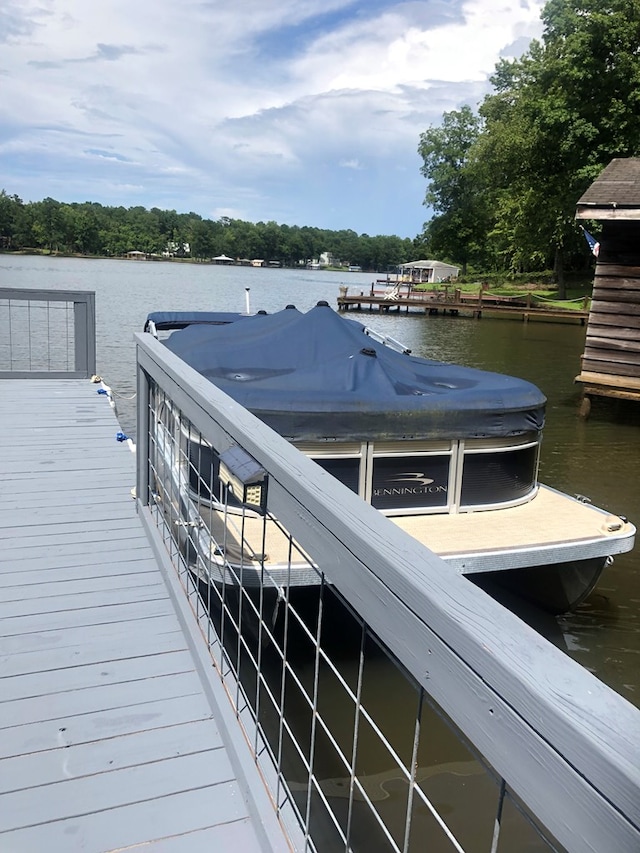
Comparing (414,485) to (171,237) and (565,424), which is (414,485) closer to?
(565,424)

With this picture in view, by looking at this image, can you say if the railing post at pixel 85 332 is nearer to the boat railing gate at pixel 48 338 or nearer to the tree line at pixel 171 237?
the boat railing gate at pixel 48 338

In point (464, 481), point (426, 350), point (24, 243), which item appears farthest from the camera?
point (24, 243)

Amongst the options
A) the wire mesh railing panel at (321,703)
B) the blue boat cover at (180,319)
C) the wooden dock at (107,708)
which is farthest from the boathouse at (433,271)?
the wooden dock at (107,708)

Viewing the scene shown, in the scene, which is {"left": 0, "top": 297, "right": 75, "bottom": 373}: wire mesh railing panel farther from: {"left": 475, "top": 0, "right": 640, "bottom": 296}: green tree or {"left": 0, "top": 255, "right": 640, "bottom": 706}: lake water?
{"left": 475, "top": 0, "right": 640, "bottom": 296}: green tree

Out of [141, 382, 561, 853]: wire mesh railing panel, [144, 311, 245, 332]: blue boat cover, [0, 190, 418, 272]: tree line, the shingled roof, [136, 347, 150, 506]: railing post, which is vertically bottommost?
[141, 382, 561, 853]: wire mesh railing panel

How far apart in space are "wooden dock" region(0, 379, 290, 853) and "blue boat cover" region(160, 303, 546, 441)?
1445 millimetres

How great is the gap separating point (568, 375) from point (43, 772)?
19484 millimetres

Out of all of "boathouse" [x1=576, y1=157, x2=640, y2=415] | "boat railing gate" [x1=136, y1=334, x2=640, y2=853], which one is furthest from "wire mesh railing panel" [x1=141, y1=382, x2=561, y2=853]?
"boathouse" [x1=576, y1=157, x2=640, y2=415]

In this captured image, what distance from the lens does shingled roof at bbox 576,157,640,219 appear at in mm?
11852

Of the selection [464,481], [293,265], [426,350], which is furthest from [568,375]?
[293,265]

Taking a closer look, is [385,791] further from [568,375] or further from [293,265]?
[293,265]

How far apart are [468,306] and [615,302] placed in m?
27.3

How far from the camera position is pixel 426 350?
24.8 meters

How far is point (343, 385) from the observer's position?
5777mm
